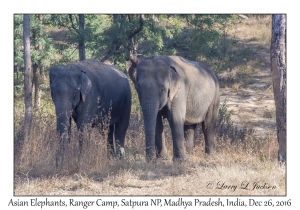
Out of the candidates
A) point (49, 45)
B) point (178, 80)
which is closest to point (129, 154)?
point (178, 80)

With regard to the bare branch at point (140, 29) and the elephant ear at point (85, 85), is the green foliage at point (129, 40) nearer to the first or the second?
the bare branch at point (140, 29)

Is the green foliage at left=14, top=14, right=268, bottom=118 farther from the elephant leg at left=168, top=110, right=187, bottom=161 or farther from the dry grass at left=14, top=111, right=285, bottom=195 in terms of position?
the dry grass at left=14, top=111, right=285, bottom=195

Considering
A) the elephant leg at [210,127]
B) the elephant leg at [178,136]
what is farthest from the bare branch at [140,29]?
the elephant leg at [178,136]

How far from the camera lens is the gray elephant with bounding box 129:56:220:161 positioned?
1071 cm

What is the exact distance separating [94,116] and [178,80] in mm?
1891

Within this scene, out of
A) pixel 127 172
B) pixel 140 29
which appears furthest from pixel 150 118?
pixel 140 29

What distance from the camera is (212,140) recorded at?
43.1ft

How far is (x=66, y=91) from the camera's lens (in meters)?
10.9

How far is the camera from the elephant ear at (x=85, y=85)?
11.4 metres

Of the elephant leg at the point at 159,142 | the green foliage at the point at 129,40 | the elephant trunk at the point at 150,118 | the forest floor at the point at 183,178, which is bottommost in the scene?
the forest floor at the point at 183,178

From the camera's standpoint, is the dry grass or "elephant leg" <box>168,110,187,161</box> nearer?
the dry grass

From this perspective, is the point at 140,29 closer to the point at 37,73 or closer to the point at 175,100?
the point at 37,73

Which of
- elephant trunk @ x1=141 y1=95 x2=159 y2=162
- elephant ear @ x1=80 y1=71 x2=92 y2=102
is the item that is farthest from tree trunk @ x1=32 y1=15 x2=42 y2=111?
elephant trunk @ x1=141 y1=95 x2=159 y2=162
